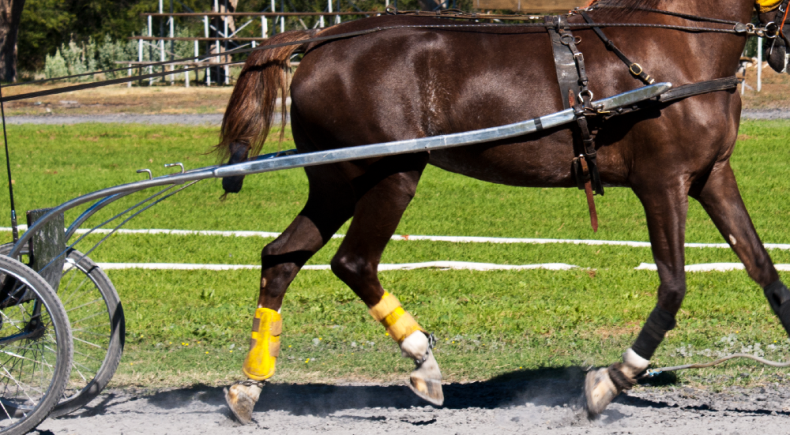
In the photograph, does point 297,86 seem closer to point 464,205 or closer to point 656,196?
point 656,196

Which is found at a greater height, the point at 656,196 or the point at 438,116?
the point at 438,116

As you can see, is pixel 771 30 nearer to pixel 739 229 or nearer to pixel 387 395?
pixel 739 229

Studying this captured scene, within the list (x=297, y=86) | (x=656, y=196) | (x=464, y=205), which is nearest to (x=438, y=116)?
(x=297, y=86)

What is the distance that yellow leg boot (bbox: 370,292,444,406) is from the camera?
4.18 meters

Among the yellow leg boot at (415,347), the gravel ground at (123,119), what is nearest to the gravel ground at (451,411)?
the yellow leg boot at (415,347)

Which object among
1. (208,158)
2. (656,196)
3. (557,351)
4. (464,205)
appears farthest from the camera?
(208,158)

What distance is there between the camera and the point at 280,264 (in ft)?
14.6

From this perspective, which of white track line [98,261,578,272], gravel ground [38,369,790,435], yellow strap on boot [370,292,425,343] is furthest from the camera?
white track line [98,261,578,272]

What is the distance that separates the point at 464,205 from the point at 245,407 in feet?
21.4

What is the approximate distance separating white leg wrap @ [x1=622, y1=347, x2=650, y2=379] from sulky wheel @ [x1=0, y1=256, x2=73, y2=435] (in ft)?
8.05

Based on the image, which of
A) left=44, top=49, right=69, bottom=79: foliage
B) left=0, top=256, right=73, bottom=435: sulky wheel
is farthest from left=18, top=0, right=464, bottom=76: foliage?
left=0, top=256, right=73, bottom=435: sulky wheel

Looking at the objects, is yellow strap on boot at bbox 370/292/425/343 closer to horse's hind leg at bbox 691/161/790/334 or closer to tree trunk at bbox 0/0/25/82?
horse's hind leg at bbox 691/161/790/334

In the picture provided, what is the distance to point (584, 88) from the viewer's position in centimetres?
386

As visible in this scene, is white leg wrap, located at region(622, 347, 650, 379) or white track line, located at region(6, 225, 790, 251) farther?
white track line, located at region(6, 225, 790, 251)
